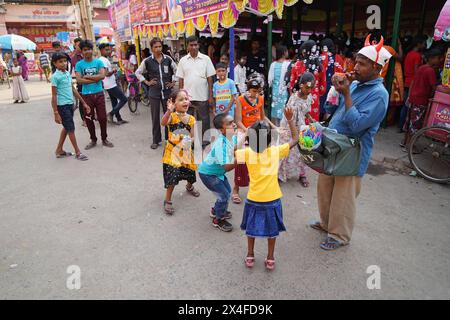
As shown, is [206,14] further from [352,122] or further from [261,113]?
[352,122]

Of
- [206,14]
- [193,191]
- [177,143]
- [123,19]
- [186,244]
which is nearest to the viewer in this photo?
[186,244]

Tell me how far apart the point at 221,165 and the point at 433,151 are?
3183mm

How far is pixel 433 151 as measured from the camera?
178 inches

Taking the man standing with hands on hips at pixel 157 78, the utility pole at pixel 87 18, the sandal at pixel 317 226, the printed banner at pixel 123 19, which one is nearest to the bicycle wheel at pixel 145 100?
the printed banner at pixel 123 19

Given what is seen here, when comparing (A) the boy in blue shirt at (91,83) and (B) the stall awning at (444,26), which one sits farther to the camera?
(A) the boy in blue shirt at (91,83)

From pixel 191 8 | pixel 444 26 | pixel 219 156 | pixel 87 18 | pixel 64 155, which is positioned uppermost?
pixel 87 18

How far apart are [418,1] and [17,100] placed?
14.7 meters

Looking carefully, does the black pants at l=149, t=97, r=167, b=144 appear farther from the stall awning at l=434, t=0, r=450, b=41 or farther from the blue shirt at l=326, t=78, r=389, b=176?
the stall awning at l=434, t=0, r=450, b=41

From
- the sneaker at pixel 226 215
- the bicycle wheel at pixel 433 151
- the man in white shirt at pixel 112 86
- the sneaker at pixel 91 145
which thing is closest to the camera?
the sneaker at pixel 226 215

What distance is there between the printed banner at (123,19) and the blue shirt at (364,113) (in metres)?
10.9

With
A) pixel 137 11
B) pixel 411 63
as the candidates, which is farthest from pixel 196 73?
pixel 137 11

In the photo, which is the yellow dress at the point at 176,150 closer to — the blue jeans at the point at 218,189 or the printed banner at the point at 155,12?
the blue jeans at the point at 218,189

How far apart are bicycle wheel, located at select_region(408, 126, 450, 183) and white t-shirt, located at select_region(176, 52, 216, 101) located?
3.39 m

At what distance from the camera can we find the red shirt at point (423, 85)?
16.8ft
